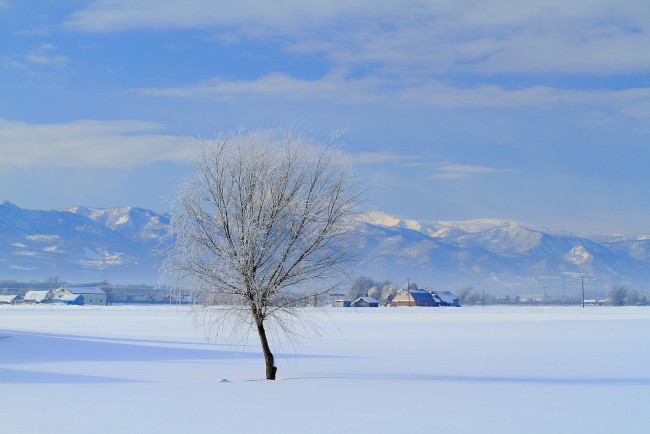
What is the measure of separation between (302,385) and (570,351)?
15.3 meters

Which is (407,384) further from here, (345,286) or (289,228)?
(289,228)

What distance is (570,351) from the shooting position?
31.0 metres

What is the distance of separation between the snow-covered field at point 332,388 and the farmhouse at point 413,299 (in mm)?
124411

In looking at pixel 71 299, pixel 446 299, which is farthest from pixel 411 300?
pixel 71 299

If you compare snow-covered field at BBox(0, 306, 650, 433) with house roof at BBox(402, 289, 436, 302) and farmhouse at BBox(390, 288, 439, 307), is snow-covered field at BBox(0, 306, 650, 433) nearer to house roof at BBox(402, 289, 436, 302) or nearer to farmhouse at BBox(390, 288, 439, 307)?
farmhouse at BBox(390, 288, 439, 307)

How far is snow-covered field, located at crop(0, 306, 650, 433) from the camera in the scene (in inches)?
555

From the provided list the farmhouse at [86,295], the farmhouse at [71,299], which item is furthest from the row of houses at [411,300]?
the farmhouse at [86,295]

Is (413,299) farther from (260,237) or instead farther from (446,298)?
(260,237)

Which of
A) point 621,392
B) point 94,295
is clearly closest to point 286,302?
point 621,392

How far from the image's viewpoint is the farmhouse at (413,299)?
16038cm

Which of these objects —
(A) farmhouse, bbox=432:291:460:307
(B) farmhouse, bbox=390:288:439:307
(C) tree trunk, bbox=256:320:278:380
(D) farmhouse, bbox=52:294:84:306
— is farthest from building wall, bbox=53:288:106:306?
(C) tree trunk, bbox=256:320:278:380

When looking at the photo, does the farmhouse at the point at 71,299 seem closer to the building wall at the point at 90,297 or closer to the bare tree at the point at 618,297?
A: the building wall at the point at 90,297

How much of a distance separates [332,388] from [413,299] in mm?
144090

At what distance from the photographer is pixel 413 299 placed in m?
162
